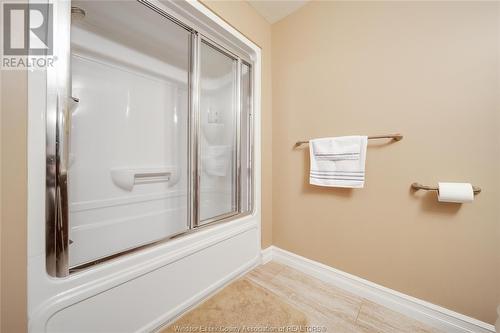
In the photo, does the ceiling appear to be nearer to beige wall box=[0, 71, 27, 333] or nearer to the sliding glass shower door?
the sliding glass shower door

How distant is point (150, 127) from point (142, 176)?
478 mm

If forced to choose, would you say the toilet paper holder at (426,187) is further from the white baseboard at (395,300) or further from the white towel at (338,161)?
the white baseboard at (395,300)

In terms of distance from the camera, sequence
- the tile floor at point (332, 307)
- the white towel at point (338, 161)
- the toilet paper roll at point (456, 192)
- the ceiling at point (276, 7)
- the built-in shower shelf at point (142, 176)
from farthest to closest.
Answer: the built-in shower shelf at point (142, 176)
the ceiling at point (276, 7)
the white towel at point (338, 161)
the tile floor at point (332, 307)
the toilet paper roll at point (456, 192)

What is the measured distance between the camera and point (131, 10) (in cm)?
138

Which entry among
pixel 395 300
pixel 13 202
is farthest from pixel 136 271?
pixel 395 300

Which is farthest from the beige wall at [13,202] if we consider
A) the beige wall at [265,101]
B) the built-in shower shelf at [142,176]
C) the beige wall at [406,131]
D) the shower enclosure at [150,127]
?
the beige wall at [406,131]

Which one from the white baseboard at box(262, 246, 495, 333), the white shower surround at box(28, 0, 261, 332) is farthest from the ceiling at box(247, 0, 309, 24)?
the white baseboard at box(262, 246, 495, 333)

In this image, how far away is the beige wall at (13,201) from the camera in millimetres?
608

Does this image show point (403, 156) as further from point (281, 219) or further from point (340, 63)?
point (281, 219)

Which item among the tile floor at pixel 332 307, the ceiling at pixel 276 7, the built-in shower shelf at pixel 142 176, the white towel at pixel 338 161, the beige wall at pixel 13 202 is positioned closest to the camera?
the beige wall at pixel 13 202

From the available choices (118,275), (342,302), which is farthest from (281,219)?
(118,275)

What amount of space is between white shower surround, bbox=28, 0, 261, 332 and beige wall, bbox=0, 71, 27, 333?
0.06 ft

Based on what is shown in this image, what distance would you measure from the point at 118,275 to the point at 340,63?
5.75 feet
